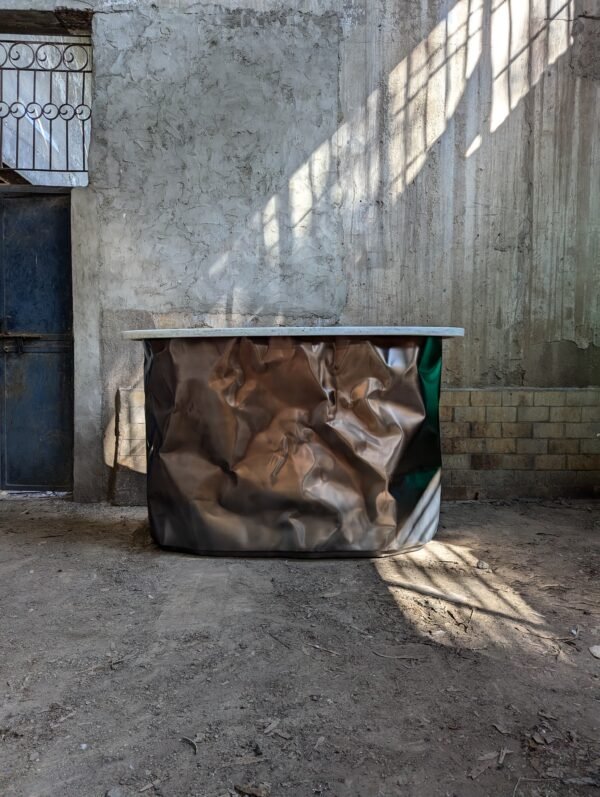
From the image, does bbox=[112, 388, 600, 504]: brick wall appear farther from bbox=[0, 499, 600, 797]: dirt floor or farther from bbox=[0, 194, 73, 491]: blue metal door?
bbox=[0, 194, 73, 491]: blue metal door

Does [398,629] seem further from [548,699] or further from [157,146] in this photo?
[157,146]

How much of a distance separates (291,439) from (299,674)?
1.13 meters

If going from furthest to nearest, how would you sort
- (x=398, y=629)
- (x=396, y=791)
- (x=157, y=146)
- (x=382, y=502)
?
(x=157, y=146) < (x=382, y=502) < (x=398, y=629) < (x=396, y=791)

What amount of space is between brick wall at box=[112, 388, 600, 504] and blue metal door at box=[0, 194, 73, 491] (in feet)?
8.42

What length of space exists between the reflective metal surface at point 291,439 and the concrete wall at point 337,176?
55.1 inches

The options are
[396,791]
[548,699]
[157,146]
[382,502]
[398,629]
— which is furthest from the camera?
[157,146]

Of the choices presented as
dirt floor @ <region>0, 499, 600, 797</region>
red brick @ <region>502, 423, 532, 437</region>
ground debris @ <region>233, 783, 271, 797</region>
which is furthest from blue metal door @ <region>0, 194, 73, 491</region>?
ground debris @ <region>233, 783, 271, 797</region>

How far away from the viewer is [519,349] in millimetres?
4305

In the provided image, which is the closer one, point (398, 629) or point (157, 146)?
point (398, 629)

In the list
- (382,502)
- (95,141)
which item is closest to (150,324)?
(95,141)

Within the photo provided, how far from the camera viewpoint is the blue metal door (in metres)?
4.29

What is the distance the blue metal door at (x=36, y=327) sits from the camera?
4289 mm

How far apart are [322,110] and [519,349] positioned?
2.04 m

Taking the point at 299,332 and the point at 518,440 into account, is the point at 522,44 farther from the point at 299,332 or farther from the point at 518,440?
the point at 299,332
